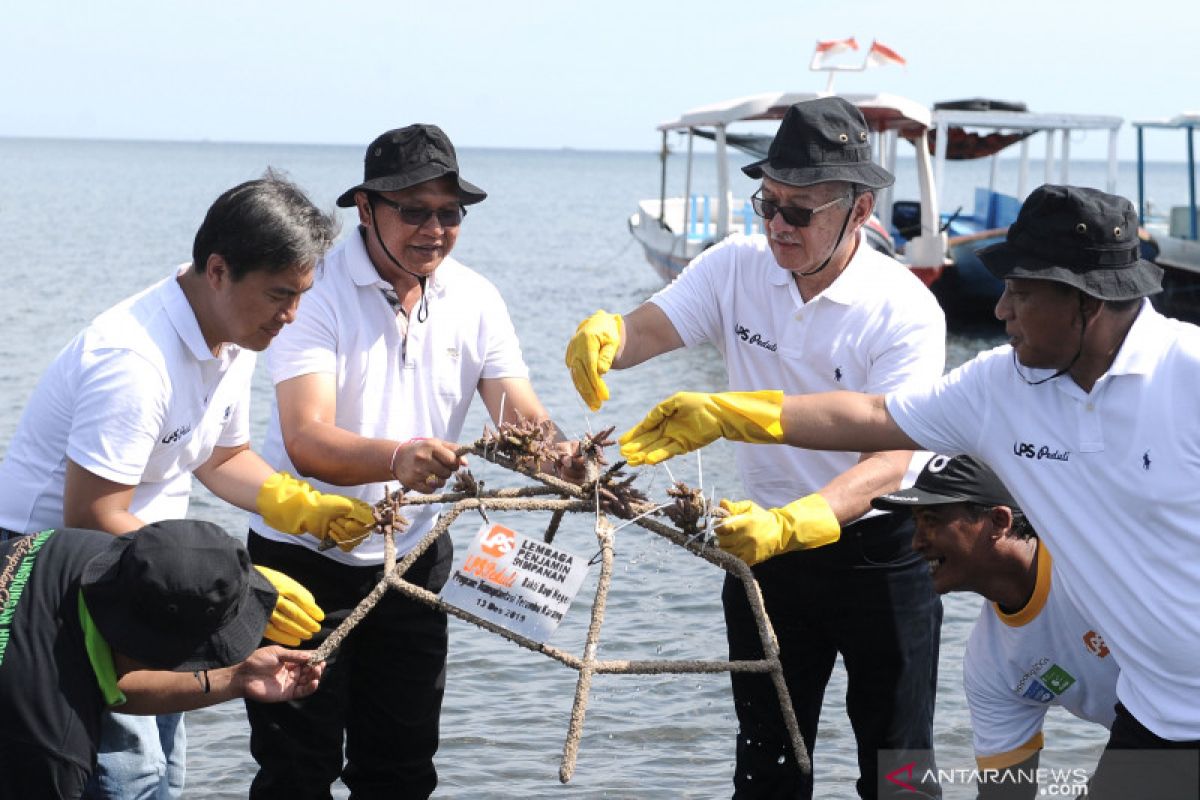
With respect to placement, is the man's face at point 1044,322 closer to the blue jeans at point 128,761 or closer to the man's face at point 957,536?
the man's face at point 957,536

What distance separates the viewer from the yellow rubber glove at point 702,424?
3.42 metres

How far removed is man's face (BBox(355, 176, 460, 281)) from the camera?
374 cm

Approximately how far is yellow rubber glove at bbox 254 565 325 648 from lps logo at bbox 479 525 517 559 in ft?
1.46

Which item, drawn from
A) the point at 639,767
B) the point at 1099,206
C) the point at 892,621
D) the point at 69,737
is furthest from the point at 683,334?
the point at 639,767

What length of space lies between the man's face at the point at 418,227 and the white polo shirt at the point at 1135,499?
5.27 feet

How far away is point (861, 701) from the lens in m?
3.85

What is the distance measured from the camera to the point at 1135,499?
2752 mm

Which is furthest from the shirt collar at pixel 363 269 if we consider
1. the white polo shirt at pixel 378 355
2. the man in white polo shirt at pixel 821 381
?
the man in white polo shirt at pixel 821 381

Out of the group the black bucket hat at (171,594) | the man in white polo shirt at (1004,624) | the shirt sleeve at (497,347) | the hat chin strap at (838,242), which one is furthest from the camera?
the shirt sleeve at (497,347)

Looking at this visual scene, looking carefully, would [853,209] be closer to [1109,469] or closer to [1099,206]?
[1099,206]

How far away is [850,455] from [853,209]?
667 mm

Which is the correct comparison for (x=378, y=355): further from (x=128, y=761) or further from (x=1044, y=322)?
(x=1044, y=322)

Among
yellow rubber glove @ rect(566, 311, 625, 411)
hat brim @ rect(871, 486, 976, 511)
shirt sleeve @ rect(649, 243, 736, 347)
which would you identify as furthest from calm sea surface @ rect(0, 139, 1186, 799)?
hat brim @ rect(871, 486, 976, 511)

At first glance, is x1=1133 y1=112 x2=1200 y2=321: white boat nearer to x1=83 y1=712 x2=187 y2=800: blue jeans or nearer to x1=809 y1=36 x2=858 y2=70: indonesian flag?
x1=809 y1=36 x2=858 y2=70: indonesian flag
